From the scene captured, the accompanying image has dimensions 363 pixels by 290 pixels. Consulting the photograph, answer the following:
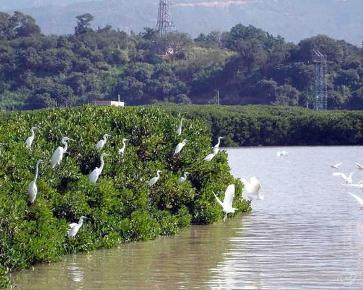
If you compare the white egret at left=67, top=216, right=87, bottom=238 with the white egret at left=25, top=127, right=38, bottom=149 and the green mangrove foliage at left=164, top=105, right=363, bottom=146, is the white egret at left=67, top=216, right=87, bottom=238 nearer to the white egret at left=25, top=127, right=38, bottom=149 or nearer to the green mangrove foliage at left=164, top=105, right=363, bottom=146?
the white egret at left=25, top=127, right=38, bottom=149

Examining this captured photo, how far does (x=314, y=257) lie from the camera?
755 inches

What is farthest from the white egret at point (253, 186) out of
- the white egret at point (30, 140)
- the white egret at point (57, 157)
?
the white egret at point (57, 157)

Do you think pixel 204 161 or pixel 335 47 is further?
pixel 335 47

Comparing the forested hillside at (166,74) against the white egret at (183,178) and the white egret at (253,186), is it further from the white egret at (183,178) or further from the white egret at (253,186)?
the white egret at (183,178)

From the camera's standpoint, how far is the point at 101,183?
2025 centimetres

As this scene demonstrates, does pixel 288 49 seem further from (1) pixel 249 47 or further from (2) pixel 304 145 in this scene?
(2) pixel 304 145

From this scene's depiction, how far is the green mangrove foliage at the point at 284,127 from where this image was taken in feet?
214

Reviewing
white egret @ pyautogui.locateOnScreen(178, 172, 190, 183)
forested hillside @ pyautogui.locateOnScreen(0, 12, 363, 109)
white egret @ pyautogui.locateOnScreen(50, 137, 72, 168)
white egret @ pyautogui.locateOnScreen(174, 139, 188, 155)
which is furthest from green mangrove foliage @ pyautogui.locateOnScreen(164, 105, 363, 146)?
white egret @ pyautogui.locateOnScreen(50, 137, 72, 168)

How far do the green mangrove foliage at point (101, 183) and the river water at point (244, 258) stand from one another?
1.13 ft

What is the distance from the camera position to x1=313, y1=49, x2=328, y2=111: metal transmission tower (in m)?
88.9

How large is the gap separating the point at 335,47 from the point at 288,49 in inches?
164

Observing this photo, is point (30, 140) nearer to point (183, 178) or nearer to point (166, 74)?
point (183, 178)

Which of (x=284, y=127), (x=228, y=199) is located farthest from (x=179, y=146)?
(x=284, y=127)

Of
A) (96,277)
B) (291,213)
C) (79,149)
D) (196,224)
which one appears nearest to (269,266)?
(96,277)
